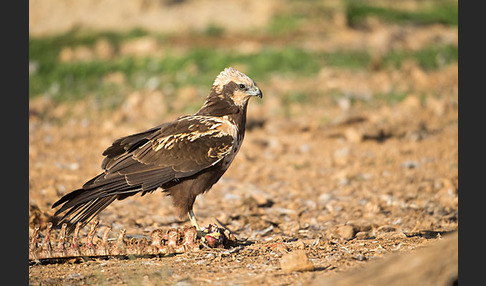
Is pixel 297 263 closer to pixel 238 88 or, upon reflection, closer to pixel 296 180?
pixel 238 88

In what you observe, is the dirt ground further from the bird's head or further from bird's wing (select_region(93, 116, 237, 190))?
the bird's head

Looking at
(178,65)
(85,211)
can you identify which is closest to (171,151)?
(85,211)

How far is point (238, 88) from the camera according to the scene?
6426mm

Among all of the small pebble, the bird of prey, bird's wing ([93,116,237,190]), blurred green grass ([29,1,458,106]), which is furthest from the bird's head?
blurred green grass ([29,1,458,106])

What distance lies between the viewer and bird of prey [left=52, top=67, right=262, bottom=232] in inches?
224

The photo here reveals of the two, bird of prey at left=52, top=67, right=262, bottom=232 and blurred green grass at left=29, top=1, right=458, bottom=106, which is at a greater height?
blurred green grass at left=29, top=1, right=458, bottom=106

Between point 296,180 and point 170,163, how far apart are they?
312 cm

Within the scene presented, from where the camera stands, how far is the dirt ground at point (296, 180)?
5.01 meters

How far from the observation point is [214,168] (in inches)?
236

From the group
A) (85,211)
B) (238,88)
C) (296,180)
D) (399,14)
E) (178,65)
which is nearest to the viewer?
(85,211)

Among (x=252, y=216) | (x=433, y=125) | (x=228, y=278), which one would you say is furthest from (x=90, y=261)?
(x=433, y=125)

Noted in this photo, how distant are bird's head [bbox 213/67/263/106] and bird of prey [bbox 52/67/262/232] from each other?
159mm

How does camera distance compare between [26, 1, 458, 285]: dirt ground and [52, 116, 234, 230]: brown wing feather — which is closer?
[26, 1, 458, 285]: dirt ground

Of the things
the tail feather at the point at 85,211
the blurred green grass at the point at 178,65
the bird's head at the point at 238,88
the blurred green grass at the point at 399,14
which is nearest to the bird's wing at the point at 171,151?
the tail feather at the point at 85,211
